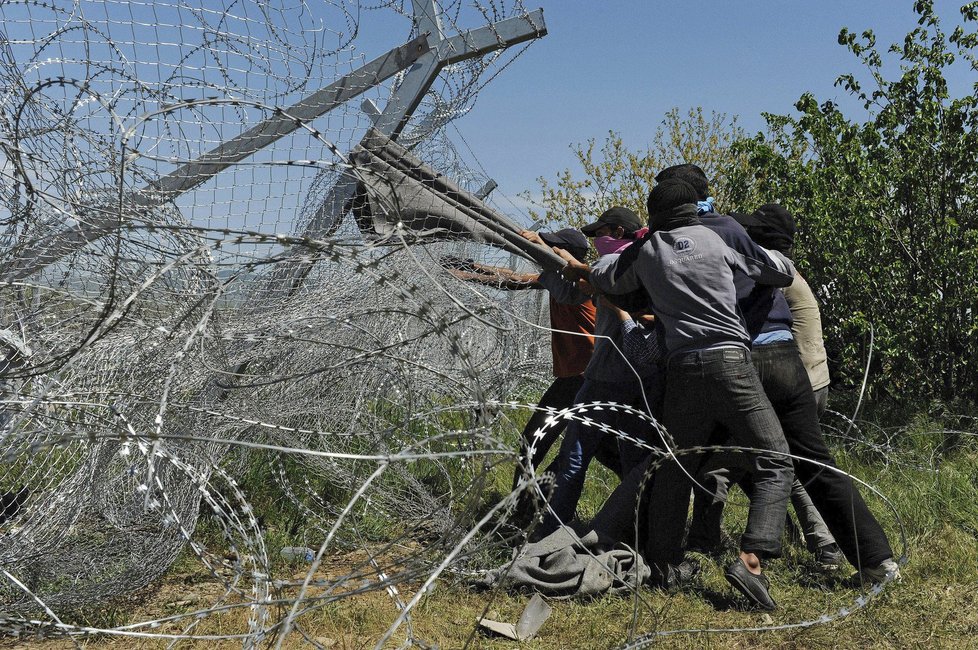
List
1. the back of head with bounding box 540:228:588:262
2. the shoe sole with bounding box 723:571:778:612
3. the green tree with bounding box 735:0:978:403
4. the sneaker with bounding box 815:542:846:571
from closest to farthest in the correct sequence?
the shoe sole with bounding box 723:571:778:612, the sneaker with bounding box 815:542:846:571, the back of head with bounding box 540:228:588:262, the green tree with bounding box 735:0:978:403

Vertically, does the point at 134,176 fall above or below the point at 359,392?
above

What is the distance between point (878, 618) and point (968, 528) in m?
1.48

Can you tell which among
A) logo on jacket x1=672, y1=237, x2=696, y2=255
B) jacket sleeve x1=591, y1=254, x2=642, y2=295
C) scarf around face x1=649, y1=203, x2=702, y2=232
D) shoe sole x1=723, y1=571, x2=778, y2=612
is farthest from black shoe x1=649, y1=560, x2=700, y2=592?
scarf around face x1=649, y1=203, x2=702, y2=232

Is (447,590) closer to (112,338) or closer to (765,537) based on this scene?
(765,537)

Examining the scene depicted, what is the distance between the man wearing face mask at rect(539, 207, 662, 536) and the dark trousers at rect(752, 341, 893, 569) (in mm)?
620

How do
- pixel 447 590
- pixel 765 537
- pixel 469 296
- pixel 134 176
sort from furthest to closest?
pixel 469 296, pixel 447 590, pixel 765 537, pixel 134 176

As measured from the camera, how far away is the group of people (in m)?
3.93

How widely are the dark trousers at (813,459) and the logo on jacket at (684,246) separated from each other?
629 millimetres

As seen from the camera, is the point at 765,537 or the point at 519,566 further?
the point at 519,566

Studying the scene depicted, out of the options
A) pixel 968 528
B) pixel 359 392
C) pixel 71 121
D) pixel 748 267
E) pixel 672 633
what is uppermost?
pixel 71 121

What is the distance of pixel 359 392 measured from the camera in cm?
495

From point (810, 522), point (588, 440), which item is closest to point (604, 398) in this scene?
point (588, 440)

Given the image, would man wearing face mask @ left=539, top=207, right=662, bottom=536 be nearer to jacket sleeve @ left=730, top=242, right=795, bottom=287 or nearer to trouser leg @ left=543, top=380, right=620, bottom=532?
trouser leg @ left=543, top=380, right=620, bottom=532


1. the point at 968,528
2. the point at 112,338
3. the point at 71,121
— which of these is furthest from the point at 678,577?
the point at 71,121
